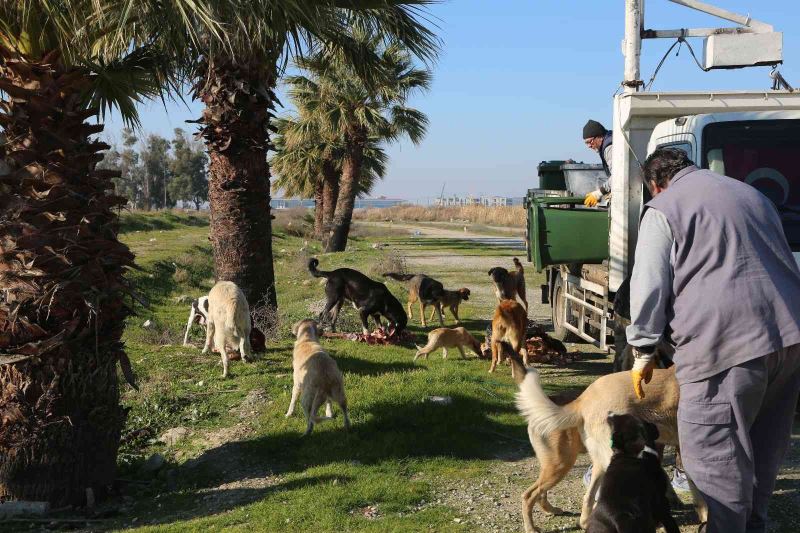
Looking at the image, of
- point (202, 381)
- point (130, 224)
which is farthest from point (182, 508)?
point (130, 224)

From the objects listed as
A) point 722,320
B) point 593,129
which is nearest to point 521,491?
point 722,320

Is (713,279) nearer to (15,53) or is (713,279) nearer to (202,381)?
(15,53)

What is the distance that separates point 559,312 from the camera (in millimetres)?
11844

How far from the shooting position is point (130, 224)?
108 ft

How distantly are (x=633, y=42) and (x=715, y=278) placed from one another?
20.8 ft

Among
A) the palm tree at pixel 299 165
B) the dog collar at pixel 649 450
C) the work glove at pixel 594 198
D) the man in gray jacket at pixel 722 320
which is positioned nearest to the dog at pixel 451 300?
the work glove at pixel 594 198

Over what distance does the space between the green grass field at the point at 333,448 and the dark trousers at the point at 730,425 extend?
5.12 ft

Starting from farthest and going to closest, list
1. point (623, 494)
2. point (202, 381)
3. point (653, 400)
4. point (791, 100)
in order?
point (202, 381)
point (791, 100)
point (653, 400)
point (623, 494)

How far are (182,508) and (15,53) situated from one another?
3860 millimetres

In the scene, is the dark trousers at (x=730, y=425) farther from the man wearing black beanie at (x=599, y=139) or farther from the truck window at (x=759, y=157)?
the man wearing black beanie at (x=599, y=139)

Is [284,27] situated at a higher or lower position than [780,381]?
higher

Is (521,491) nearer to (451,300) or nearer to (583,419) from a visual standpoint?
(583,419)

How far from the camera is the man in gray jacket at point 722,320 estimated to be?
361 cm

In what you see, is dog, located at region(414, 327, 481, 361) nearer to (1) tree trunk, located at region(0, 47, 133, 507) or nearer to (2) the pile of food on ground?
(2) the pile of food on ground
